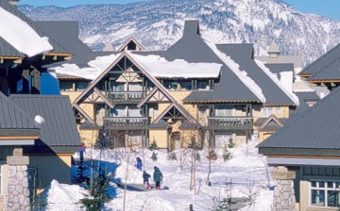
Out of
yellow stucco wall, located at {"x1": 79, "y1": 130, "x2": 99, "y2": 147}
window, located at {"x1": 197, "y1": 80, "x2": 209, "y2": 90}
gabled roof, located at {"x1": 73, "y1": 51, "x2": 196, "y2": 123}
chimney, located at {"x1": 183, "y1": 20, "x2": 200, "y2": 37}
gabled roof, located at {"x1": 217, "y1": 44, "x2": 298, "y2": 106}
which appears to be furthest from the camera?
chimney, located at {"x1": 183, "y1": 20, "x2": 200, "y2": 37}

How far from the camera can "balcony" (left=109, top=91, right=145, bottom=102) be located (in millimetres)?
53438

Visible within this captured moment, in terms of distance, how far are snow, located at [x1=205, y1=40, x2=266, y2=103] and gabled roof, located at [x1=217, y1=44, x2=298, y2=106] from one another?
372 mm

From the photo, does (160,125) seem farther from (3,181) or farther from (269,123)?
(3,181)

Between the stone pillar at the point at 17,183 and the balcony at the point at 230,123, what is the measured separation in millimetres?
29889

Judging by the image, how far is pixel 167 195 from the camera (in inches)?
1160

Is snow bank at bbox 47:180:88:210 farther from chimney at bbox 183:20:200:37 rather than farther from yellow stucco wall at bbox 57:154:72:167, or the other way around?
chimney at bbox 183:20:200:37

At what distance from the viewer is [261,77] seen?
56469mm

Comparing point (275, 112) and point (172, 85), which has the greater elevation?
Result: point (172, 85)

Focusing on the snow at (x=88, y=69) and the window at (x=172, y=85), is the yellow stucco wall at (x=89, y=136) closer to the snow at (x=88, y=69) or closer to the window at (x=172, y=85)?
the snow at (x=88, y=69)

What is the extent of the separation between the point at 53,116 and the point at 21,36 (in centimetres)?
211

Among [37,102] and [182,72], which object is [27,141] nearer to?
[37,102]

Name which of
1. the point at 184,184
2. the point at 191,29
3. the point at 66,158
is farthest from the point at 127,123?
the point at 66,158

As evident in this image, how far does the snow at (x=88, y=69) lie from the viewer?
53469 mm

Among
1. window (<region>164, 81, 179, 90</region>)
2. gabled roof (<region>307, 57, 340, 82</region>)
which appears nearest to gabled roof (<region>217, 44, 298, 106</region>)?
window (<region>164, 81, 179, 90</region>)
